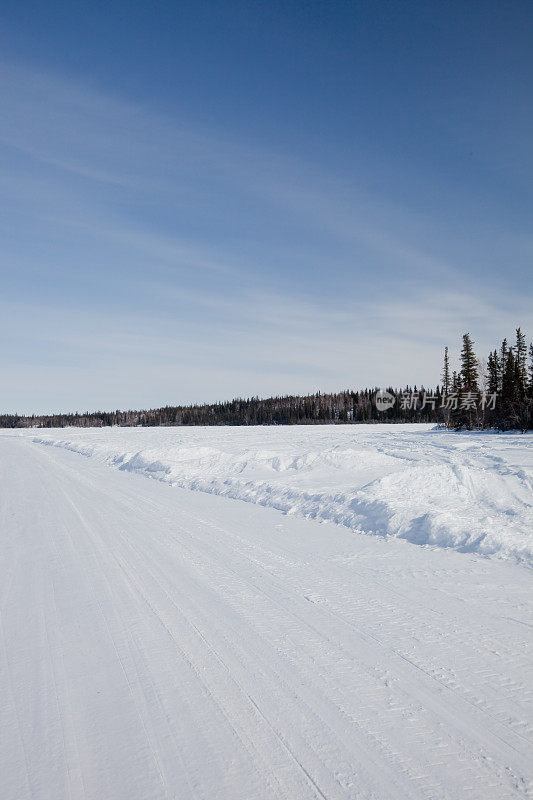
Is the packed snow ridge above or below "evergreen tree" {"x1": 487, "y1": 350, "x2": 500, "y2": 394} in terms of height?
below

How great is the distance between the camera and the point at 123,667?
3.57 meters

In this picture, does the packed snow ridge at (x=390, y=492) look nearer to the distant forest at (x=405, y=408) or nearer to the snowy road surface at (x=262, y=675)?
the snowy road surface at (x=262, y=675)

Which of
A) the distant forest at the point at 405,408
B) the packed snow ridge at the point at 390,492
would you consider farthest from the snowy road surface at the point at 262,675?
the distant forest at the point at 405,408

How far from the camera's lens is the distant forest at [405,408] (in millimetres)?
50812

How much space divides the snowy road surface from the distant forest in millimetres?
45358

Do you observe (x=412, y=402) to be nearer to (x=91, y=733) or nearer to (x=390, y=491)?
(x=390, y=491)

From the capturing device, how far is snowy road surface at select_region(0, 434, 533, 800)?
8.28ft

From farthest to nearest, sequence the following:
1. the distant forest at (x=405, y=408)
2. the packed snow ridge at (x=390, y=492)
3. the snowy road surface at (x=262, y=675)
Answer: the distant forest at (x=405, y=408) → the packed snow ridge at (x=390, y=492) → the snowy road surface at (x=262, y=675)

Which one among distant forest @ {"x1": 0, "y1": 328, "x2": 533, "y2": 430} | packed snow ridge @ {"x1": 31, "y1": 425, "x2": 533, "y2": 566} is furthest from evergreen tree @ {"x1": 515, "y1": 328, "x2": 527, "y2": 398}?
packed snow ridge @ {"x1": 31, "y1": 425, "x2": 533, "y2": 566}

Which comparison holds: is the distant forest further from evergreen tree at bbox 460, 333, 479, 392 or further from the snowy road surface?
the snowy road surface

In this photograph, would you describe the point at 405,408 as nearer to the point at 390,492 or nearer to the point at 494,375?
the point at 494,375

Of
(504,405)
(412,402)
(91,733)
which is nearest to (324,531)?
(91,733)

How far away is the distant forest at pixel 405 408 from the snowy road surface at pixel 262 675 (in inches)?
1786

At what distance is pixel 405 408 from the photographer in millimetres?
114688
